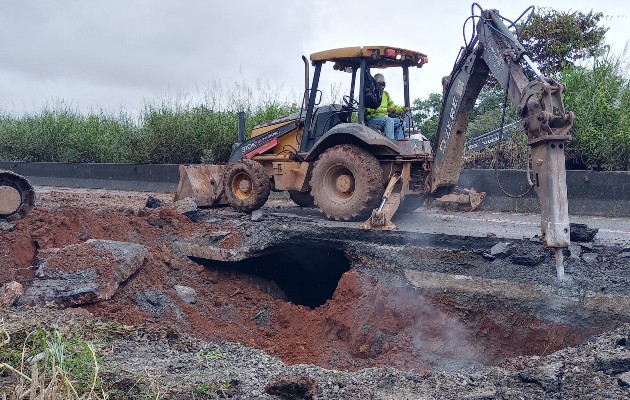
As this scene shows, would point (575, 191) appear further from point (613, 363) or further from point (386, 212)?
point (613, 363)

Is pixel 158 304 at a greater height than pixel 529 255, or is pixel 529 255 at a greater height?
pixel 529 255

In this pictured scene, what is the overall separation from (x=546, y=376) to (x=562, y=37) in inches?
441

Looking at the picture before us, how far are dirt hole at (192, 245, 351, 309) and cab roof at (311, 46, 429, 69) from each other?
8.31 ft

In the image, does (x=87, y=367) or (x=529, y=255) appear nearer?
A: (x=87, y=367)

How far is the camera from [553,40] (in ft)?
44.3

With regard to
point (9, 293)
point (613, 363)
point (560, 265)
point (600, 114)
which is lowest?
point (613, 363)

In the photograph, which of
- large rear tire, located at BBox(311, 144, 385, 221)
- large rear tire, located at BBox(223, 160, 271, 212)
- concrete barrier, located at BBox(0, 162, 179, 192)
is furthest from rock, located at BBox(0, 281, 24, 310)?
concrete barrier, located at BBox(0, 162, 179, 192)

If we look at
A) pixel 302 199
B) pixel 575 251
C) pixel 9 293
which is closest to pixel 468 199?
pixel 302 199

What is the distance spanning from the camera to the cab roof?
8.20 meters

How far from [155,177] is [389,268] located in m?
9.63

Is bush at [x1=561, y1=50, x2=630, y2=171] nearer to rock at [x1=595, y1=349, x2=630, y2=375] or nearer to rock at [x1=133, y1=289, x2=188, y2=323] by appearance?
rock at [x1=595, y1=349, x2=630, y2=375]

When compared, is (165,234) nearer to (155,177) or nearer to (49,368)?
(49,368)

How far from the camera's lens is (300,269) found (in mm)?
8422

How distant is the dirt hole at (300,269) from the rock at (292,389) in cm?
377
